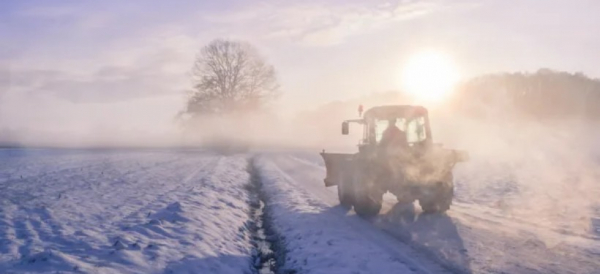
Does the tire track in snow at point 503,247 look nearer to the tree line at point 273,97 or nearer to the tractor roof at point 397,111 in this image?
the tractor roof at point 397,111

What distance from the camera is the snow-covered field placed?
839 cm

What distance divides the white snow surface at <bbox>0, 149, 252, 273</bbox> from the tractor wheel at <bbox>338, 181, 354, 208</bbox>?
279 centimetres

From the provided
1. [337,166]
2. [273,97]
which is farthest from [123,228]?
[273,97]

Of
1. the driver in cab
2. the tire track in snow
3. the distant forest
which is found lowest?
the tire track in snow

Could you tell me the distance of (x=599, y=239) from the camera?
33.4 ft

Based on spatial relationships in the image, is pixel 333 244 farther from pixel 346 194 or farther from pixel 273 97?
pixel 273 97

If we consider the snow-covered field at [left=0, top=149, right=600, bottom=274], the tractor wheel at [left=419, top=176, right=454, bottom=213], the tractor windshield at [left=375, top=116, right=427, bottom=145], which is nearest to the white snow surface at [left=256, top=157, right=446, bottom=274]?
the snow-covered field at [left=0, top=149, right=600, bottom=274]

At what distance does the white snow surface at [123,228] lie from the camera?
8398mm

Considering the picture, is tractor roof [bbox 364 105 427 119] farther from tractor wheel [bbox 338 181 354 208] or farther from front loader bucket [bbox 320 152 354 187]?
tractor wheel [bbox 338 181 354 208]

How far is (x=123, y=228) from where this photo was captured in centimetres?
1115

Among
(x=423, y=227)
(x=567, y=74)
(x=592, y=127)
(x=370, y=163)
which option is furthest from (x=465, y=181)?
(x=567, y=74)

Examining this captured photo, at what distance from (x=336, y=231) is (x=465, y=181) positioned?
1315 cm

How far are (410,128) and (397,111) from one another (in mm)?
592

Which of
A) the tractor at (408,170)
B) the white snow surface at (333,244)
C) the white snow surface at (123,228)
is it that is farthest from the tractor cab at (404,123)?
the white snow surface at (123,228)
